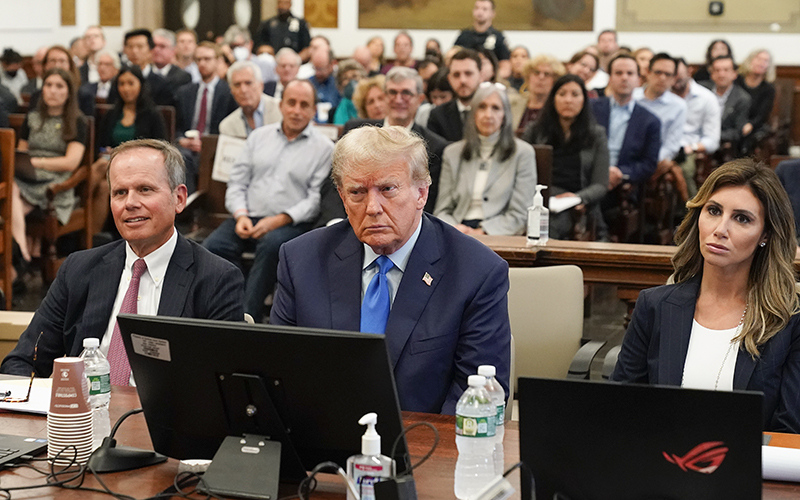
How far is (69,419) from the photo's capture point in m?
1.77

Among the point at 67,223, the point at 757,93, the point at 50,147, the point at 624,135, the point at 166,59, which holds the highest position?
the point at 166,59

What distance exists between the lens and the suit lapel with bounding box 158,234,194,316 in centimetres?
239

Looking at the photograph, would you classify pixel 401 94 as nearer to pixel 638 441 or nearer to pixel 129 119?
pixel 129 119

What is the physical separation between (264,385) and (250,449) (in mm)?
142

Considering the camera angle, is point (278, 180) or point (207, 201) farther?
point (207, 201)

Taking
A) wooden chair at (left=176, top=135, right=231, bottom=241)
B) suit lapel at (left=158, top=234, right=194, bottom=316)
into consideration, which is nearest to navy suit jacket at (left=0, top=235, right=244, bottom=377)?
suit lapel at (left=158, top=234, right=194, bottom=316)

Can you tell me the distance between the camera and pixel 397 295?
2.16m

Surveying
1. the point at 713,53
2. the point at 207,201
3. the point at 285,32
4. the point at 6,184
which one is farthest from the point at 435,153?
the point at 285,32

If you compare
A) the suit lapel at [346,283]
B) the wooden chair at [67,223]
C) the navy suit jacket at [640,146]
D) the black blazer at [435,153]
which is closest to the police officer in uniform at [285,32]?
the wooden chair at [67,223]

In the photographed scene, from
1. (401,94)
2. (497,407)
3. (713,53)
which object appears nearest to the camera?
(497,407)

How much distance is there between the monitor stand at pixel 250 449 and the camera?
158 centimetres

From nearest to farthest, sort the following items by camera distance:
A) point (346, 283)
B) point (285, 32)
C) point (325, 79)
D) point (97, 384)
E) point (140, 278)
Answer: point (97, 384) → point (346, 283) → point (140, 278) → point (325, 79) → point (285, 32)

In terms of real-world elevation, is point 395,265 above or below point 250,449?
above

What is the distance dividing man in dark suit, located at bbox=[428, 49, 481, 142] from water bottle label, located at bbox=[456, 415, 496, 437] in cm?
400
